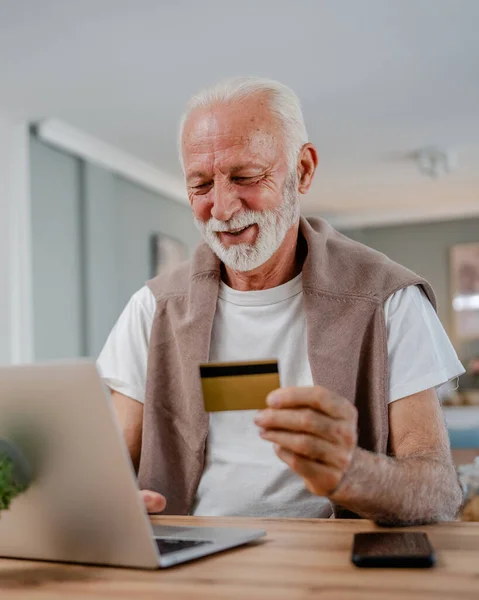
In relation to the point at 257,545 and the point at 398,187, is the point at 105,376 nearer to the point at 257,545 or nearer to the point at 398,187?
the point at 257,545

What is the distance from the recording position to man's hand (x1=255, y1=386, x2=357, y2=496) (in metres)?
0.99

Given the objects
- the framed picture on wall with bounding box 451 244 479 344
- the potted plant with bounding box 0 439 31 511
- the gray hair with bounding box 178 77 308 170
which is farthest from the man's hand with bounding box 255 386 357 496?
the framed picture on wall with bounding box 451 244 479 344

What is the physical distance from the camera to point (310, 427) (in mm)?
992

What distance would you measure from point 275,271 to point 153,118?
3.96 metres

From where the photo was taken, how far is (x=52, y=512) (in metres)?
1.03

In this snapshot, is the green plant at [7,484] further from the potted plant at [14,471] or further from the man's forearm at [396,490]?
the man's forearm at [396,490]

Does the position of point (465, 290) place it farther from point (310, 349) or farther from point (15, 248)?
point (310, 349)

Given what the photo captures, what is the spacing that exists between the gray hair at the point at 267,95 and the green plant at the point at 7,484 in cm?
93

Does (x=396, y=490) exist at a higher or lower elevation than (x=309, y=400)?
lower

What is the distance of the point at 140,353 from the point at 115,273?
478 centimetres

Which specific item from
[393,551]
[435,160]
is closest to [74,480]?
[393,551]

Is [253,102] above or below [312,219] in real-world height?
above

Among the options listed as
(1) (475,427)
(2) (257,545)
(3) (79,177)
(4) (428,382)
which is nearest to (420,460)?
(4) (428,382)

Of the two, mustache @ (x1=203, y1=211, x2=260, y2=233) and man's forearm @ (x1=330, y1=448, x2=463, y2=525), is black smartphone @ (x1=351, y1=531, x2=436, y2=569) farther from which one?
mustache @ (x1=203, y1=211, x2=260, y2=233)
